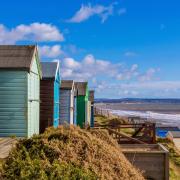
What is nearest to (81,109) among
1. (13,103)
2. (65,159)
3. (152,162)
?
(13,103)

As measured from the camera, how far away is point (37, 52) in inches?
829

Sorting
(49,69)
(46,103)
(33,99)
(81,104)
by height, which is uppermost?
(49,69)

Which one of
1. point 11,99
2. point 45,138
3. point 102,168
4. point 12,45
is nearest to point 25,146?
point 45,138

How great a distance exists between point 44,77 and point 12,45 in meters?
4.17

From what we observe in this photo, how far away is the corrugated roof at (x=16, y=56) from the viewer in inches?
739

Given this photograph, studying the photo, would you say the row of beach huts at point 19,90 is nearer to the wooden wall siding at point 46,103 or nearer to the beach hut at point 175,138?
the wooden wall siding at point 46,103

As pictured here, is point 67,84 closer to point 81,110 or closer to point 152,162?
point 81,110

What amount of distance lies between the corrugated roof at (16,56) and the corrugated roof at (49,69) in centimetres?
393

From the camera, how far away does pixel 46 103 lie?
23.7 m

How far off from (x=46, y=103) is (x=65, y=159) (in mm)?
14608

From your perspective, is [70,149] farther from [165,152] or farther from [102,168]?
[165,152]

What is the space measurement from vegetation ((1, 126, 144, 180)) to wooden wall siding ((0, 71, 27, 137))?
Result: 27.5 ft

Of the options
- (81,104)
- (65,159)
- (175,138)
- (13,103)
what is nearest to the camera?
(65,159)

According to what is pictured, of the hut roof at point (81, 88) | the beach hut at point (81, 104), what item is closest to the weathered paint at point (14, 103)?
the hut roof at point (81, 88)
